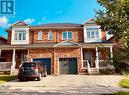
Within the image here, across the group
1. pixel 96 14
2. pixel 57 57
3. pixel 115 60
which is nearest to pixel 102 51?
pixel 115 60

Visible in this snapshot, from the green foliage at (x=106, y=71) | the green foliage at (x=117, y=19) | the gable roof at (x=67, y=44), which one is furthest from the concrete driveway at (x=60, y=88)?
the gable roof at (x=67, y=44)

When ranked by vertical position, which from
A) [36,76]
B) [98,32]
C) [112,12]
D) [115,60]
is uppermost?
[98,32]

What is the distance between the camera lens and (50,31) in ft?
112

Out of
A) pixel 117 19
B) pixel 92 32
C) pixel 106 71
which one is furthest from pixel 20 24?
pixel 117 19

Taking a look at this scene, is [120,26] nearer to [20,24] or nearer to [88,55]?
[88,55]

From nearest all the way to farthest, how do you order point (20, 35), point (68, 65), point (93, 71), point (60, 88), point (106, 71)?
1. point (60, 88)
2. point (106, 71)
3. point (93, 71)
4. point (68, 65)
5. point (20, 35)

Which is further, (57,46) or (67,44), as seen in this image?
(67,44)

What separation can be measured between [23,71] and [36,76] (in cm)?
129

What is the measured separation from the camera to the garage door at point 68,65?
99.9 feet

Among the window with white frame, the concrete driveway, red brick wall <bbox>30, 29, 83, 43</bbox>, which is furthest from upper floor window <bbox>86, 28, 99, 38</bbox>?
the concrete driveway

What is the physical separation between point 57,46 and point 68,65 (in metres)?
3.17

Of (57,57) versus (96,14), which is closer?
(96,14)

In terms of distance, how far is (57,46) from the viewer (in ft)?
101

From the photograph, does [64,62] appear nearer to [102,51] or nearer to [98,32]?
[98,32]
